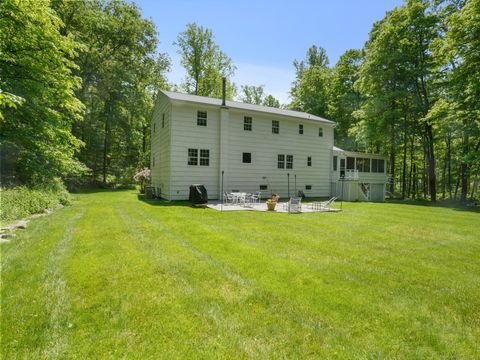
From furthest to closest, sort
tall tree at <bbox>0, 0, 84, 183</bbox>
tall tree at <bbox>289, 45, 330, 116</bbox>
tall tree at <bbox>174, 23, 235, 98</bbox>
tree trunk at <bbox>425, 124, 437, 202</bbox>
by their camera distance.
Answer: tall tree at <bbox>289, 45, 330, 116</bbox>
tall tree at <bbox>174, 23, 235, 98</bbox>
tree trunk at <bbox>425, 124, 437, 202</bbox>
tall tree at <bbox>0, 0, 84, 183</bbox>

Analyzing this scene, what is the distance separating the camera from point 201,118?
1568 cm

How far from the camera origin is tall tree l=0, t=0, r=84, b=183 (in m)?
8.45

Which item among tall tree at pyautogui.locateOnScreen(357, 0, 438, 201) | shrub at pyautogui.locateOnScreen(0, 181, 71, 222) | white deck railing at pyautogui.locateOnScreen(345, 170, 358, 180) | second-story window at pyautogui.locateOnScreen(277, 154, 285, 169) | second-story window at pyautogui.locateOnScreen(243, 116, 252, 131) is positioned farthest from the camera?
tall tree at pyautogui.locateOnScreen(357, 0, 438, 201)

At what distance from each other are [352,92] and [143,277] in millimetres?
30689

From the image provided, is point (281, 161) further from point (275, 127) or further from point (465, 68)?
point (465, 68)

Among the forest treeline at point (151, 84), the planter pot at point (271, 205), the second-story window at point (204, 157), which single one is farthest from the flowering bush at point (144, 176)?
the planter pot at point (271, 205)

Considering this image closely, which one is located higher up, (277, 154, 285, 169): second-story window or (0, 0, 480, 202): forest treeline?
(0, 0, 480, 202): forest treeline

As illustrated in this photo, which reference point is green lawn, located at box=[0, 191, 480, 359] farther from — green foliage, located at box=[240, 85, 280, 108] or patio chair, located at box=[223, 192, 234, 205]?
green foliage, located at box=[240, 85, 280, 108]

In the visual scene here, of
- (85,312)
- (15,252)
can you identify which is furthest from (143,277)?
(15,252)

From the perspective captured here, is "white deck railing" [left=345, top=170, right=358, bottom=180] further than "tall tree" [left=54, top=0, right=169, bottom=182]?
No

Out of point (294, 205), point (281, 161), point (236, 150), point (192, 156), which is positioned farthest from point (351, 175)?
point (192, 156)

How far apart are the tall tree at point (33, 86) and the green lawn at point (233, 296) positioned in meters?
4.99

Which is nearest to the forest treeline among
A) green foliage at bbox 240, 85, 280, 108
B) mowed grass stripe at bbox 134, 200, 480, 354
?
green foliage at bbox 240, 85, 280, 108

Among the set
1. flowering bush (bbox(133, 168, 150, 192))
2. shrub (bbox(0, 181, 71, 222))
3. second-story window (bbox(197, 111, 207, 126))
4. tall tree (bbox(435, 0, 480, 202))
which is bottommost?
shrub (bbox(0, 181, 71, 222))
